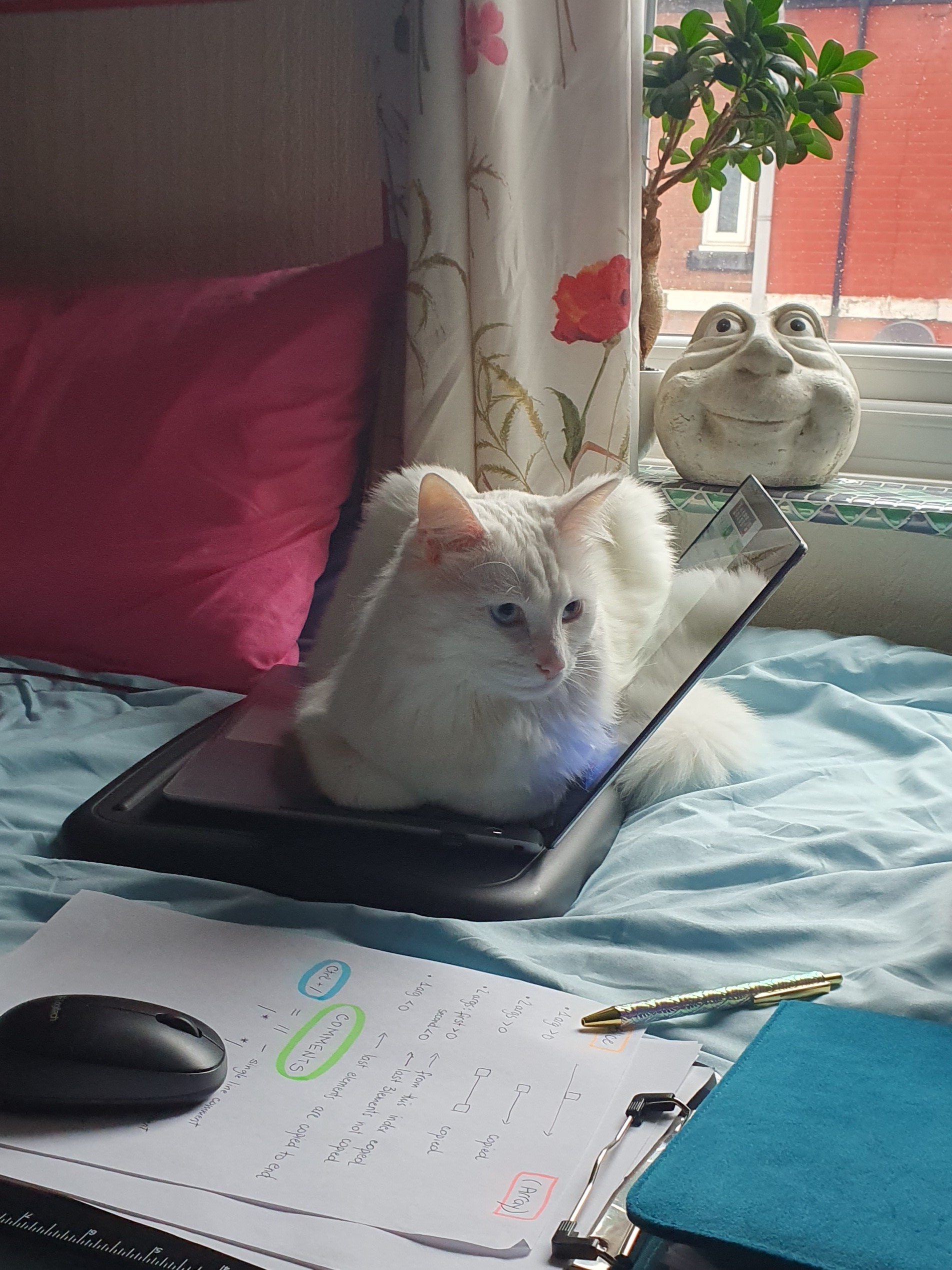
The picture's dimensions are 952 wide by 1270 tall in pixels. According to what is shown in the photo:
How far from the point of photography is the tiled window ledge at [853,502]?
1.31m

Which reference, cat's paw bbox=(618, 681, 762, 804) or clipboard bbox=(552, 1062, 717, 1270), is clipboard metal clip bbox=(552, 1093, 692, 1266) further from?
cat's paw bbox=(618, 681, 762, 804)

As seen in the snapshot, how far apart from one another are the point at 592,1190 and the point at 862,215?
1.55 m

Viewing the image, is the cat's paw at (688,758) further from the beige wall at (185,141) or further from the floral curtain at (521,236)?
the beige wall at (185,141)

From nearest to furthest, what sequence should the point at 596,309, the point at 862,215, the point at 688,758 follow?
the point at 688,758 → the point at 596,309 → the point at 862,215

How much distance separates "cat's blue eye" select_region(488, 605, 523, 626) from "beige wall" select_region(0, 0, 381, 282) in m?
0.86

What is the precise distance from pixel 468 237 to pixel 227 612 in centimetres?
52

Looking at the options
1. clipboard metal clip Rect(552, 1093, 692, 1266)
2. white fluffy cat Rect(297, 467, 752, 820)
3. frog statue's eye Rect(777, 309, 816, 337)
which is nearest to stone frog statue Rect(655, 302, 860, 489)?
frog statue's eye Rect(777, 309, 816, 337)

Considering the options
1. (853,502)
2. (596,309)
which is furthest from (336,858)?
(853,502)

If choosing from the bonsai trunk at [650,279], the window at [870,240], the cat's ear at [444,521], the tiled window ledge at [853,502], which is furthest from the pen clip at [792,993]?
the window at [870,240]

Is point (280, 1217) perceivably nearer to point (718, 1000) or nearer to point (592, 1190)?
point (592, 1190)

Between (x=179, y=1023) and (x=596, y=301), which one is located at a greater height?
(x=596, y=301)

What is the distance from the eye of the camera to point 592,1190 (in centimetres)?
48

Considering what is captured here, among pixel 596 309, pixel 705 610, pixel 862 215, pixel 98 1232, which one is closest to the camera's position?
pixel 98 1232

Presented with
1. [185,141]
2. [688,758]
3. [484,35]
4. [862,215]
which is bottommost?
[688,758]
